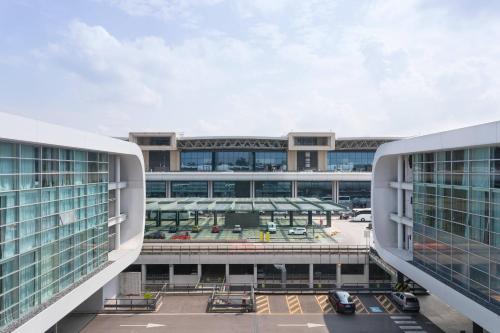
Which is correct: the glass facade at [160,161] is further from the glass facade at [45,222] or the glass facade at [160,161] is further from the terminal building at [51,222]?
the glass facade at [45,222]

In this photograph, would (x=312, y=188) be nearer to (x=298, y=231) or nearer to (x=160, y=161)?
(x=298, y=231)

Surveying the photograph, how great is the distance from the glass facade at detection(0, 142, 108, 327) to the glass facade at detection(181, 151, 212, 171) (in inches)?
1720

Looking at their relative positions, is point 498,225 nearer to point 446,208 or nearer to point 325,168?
point 446,208

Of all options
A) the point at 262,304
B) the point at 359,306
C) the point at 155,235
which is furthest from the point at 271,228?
the point at 359,306

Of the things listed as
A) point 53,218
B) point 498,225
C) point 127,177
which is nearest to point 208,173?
point 127,177

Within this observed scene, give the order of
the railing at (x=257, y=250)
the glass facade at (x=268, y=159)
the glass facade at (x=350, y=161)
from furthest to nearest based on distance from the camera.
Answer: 1. the glass facade at (x=350, y=161)
2. the glass facade at (x=268, y=159)
3. the railing at (x=257, y=250)

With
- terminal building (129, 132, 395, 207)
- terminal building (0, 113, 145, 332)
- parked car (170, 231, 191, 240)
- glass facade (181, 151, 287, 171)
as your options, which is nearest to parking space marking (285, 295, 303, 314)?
terminal building (0, 113, 145, 332)

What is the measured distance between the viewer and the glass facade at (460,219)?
16.4 metres

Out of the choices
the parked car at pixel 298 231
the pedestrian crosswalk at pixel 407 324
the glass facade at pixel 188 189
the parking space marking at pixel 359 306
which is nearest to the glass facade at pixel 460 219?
the pedestrian crosswalk at pixel 407 324

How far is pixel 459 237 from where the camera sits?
19.0 m

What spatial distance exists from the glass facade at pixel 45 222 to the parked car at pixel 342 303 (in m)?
15.1

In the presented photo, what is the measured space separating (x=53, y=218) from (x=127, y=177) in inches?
455

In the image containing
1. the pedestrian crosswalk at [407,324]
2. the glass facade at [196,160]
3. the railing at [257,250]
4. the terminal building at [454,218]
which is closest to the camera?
the terminal building at [454,218]

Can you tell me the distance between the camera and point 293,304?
88.0ft
